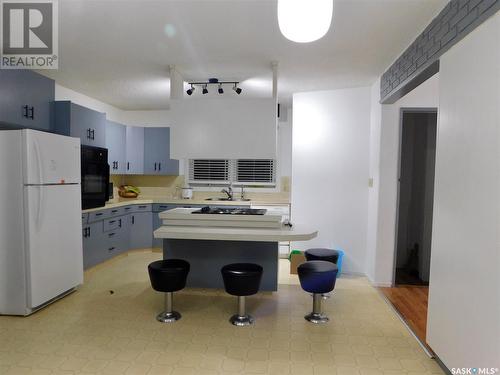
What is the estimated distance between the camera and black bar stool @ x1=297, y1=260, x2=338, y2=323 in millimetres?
2803

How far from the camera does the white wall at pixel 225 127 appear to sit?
346 cm

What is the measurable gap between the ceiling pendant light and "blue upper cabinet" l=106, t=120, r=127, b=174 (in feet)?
14.7

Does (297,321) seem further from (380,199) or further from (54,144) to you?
(54,144)

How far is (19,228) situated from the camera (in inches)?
115

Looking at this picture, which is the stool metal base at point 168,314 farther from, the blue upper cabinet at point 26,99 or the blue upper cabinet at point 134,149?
the blue upper cabinet at point 134,149

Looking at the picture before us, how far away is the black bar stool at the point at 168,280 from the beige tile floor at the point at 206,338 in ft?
0.34

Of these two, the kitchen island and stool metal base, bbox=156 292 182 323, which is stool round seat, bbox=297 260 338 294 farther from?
stool metal base, bbox=156 292 182 323

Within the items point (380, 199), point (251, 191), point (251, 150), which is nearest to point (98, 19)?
point (251, 150)

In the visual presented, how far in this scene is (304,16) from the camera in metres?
1.24

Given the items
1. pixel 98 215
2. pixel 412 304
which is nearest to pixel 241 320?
pixel 412 304

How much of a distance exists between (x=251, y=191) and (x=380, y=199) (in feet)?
8.55

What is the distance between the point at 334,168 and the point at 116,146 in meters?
3.58

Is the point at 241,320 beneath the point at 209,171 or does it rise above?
beneath

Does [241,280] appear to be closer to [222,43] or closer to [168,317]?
[168,317]
